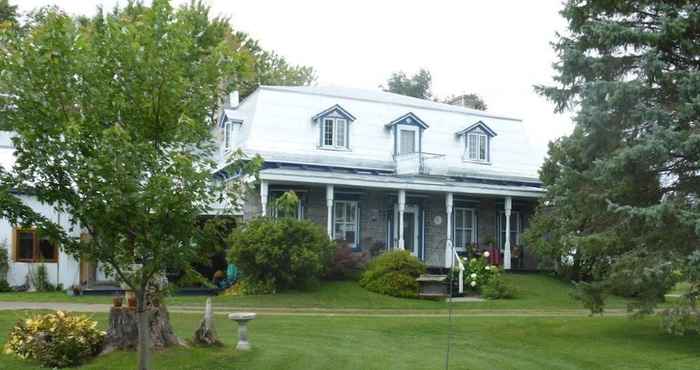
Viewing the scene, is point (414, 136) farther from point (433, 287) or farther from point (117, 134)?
point (117, 134)

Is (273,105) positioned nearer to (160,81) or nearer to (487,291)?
(487,291)

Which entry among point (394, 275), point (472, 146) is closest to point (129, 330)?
point (394, 275)

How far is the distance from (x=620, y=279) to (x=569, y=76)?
3974 millimetres

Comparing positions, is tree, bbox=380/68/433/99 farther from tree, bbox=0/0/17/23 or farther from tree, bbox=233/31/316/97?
tree, bbox=0/0/17/23

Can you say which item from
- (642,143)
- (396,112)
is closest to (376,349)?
(642,143)

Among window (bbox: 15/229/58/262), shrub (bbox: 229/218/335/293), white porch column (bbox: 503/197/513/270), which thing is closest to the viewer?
shrub (bbox: 229/218/335/293)

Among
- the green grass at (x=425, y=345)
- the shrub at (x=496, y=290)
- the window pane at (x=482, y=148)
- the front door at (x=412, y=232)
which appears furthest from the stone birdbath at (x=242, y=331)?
the window pane at (x=482, y=148)

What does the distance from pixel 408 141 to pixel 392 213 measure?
3085mm

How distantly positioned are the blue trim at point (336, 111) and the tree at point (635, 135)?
13.4 meters

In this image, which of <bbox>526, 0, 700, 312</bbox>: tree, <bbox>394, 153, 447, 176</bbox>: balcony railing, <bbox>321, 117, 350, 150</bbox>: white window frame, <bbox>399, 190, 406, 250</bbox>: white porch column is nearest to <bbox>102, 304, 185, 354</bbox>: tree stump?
<bbox>526, 0, 700, 312</bbox>: tree

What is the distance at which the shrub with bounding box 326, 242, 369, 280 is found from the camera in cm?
2439

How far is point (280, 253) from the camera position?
2153 cm

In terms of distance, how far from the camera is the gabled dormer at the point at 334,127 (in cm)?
2830

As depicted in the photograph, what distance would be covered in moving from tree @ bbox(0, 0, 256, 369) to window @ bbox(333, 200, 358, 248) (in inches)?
754
